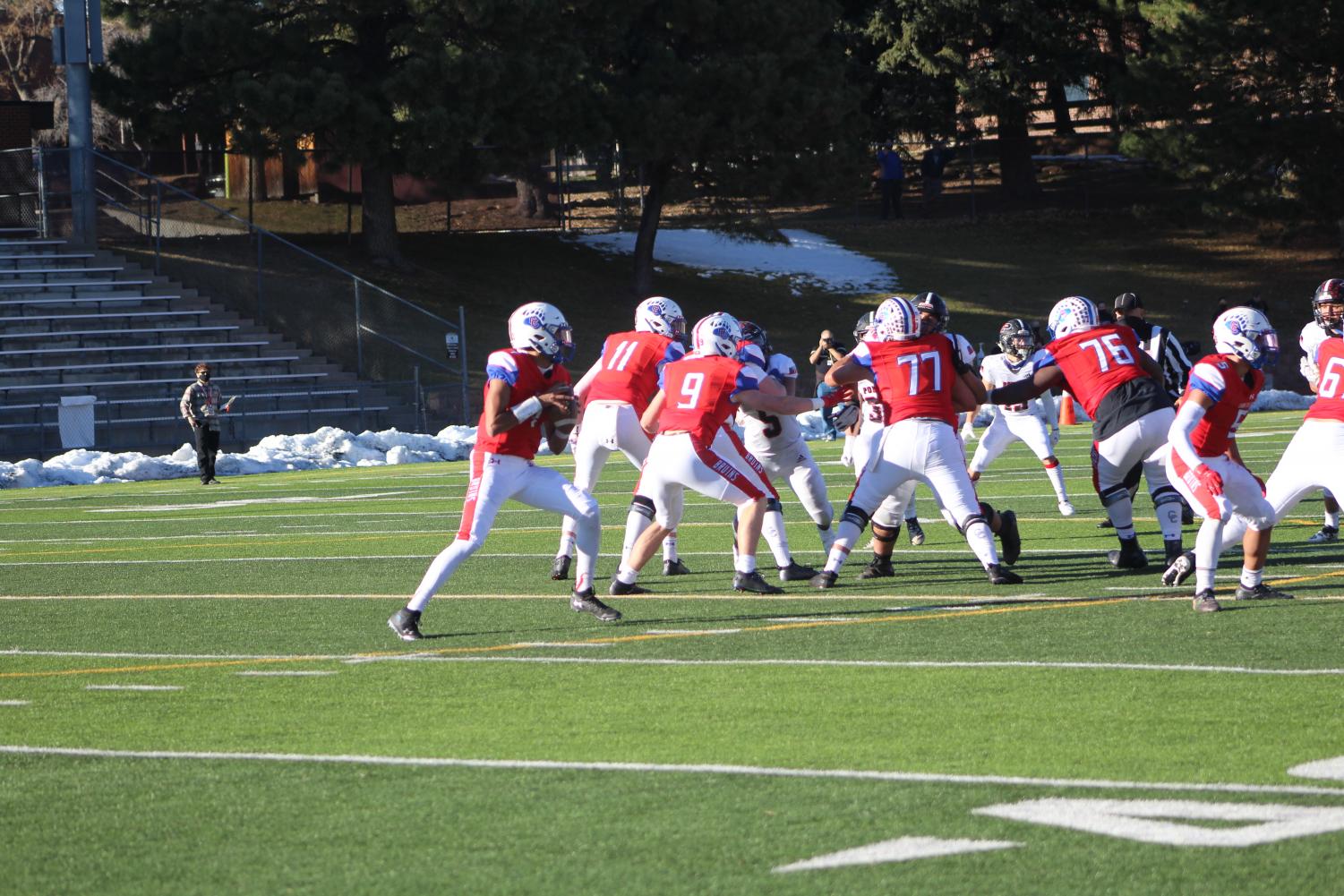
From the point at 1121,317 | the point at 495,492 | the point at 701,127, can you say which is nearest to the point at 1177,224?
the point at 701,127

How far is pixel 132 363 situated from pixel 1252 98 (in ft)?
84.4

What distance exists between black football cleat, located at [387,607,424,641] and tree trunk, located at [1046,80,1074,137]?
42588mm

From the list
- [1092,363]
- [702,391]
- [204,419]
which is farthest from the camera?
[204,419]

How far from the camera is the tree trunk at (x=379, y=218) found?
141ft

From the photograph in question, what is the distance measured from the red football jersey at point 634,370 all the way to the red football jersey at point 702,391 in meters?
1.06

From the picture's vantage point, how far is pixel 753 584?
12.2m

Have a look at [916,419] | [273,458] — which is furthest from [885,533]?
[273,458]

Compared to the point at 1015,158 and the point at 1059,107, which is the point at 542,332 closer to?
the point at 1015,158

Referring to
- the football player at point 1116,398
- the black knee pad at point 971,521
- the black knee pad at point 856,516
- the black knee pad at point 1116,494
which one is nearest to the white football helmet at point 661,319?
the black knee pad at point 856,516

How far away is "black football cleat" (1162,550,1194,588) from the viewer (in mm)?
11617

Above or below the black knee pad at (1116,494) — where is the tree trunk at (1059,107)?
above

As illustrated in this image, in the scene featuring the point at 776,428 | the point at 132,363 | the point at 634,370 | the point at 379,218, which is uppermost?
the point at 379,218

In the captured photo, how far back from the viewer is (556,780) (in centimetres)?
Result: 661

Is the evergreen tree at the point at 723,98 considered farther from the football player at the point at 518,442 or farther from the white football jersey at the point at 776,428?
the football player at the point at 518,442
